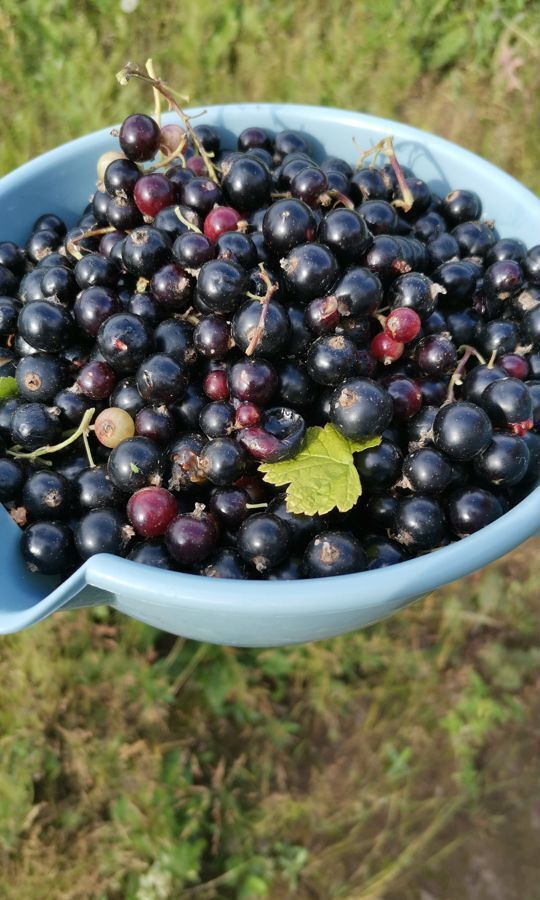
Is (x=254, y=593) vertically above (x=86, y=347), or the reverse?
(x=254, y=593)

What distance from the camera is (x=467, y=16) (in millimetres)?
3137

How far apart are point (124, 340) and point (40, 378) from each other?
0.21 meters

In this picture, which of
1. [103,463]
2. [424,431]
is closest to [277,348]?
[424,431]

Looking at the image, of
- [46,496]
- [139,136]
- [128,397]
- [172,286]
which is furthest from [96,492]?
[139,136]

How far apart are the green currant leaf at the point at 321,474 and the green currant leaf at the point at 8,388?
0.57m

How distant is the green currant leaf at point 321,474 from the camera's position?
121cm

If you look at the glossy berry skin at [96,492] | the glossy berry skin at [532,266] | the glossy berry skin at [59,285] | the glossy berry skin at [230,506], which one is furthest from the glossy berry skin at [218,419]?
the glossy berry skin at [532,266]

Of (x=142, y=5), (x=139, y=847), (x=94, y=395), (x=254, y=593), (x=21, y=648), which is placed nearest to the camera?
(x=254, y=593)

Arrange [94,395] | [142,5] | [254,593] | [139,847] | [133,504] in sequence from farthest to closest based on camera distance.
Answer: [142,5]
[139,847]
[94,395]
[133,504]
[254,593]

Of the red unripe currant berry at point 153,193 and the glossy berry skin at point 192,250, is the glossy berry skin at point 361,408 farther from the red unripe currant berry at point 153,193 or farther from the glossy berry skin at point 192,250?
the red unripe currant berry at point 153,193

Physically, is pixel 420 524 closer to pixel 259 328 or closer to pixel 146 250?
pixel 259 328

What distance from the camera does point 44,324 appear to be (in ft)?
4.48

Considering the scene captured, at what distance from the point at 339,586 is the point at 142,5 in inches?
115

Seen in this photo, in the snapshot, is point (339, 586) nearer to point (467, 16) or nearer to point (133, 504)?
point (133, 504)
